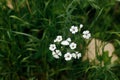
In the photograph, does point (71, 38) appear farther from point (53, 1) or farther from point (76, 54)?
point (53, 1)

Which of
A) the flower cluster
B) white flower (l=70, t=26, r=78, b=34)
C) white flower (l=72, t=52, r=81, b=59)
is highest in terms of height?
white flower (l=70, t=26, r=78, b=34)

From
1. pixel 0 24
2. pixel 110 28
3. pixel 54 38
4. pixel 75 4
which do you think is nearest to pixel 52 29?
pixel 54 38

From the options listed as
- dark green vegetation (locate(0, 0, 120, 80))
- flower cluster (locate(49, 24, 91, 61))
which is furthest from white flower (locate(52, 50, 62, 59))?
dark green vegetation (locate(0, 0, 120, 80))

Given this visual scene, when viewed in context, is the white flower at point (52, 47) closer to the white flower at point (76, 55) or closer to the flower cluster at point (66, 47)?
the flower cluster at point (66, 47)

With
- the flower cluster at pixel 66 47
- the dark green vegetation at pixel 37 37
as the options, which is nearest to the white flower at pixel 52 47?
the flower cluster at pixel 66 47

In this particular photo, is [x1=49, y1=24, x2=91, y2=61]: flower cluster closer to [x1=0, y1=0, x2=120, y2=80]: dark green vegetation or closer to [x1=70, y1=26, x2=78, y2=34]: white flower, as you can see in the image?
[x1=70, y1=26, x2=78, y2=34]: white flower

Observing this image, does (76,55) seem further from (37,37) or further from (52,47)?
(37,37)
